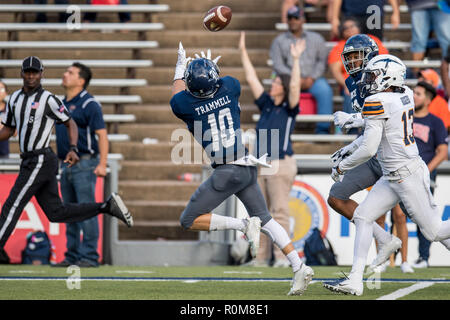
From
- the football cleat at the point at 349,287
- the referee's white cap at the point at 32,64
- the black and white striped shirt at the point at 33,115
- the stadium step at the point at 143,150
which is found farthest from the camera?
the stadium step at the point at 143,150

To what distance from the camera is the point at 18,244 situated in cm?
1002

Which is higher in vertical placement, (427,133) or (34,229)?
(427,133)

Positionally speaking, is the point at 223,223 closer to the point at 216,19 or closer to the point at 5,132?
the point at 216,19

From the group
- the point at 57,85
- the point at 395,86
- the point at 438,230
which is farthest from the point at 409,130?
the point at 57,85

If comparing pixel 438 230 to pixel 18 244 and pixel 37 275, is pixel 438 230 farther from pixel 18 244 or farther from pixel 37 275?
pixel 18 244

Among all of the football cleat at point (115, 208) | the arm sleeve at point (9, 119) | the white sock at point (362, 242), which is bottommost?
the white sock at point (362, 242)

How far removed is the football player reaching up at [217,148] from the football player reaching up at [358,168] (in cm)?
69

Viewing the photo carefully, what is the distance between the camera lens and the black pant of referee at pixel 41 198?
786cm

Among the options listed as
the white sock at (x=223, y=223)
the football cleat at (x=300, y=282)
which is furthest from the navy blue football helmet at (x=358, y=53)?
the football cleat at (x=300, y=282)

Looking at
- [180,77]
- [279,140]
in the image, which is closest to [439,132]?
[279,140]

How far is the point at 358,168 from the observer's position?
23.9 ft

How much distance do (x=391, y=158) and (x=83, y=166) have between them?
13.1 feet

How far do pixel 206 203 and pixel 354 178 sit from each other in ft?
4.05

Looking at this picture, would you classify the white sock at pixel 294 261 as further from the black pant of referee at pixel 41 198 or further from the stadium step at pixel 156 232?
the stadium step at pixel 156 232
